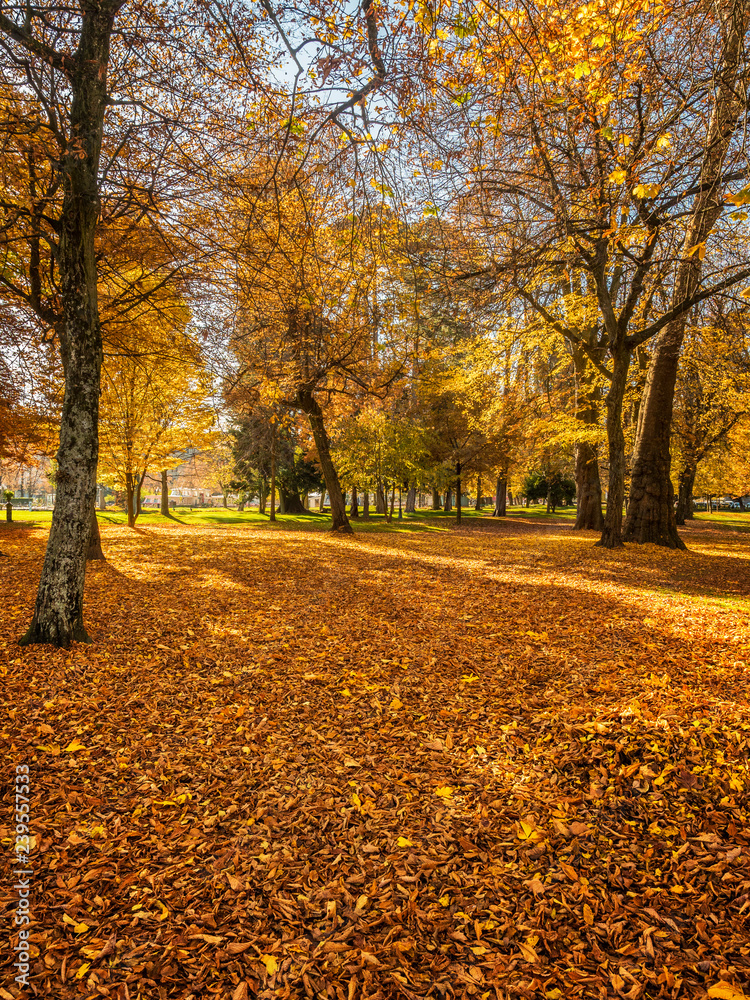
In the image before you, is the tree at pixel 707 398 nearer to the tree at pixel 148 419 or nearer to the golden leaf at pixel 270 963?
the golden leaf at pixel 270 963

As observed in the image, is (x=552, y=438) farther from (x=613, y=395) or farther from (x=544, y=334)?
(x=613, y=395)

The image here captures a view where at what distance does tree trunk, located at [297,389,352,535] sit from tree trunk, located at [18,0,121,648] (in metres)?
10.4

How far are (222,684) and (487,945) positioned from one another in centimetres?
315

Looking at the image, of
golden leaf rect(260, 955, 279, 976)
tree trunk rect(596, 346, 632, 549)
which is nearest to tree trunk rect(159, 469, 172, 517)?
tree trunk rect(596, 346, 632, 549)

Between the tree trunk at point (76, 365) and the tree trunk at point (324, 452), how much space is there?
10.4 metres

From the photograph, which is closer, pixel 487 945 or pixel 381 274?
pixel 487 945

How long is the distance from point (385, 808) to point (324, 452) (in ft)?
48.4

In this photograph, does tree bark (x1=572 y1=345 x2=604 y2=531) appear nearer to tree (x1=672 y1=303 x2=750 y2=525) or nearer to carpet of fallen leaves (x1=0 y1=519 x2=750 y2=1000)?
tree (x1=672 y1=303 x2=750 y2=525)

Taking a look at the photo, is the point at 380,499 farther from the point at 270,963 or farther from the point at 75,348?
the point at 270,963

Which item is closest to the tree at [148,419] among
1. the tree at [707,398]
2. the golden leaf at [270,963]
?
the golden leaf at [270,963]

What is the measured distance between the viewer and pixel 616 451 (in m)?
12.1

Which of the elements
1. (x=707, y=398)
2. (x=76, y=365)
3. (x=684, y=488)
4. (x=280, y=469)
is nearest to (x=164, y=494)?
(x=280, y=469)

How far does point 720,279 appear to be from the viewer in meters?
10.9

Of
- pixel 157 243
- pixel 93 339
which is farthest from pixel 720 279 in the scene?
pixel 93 339
